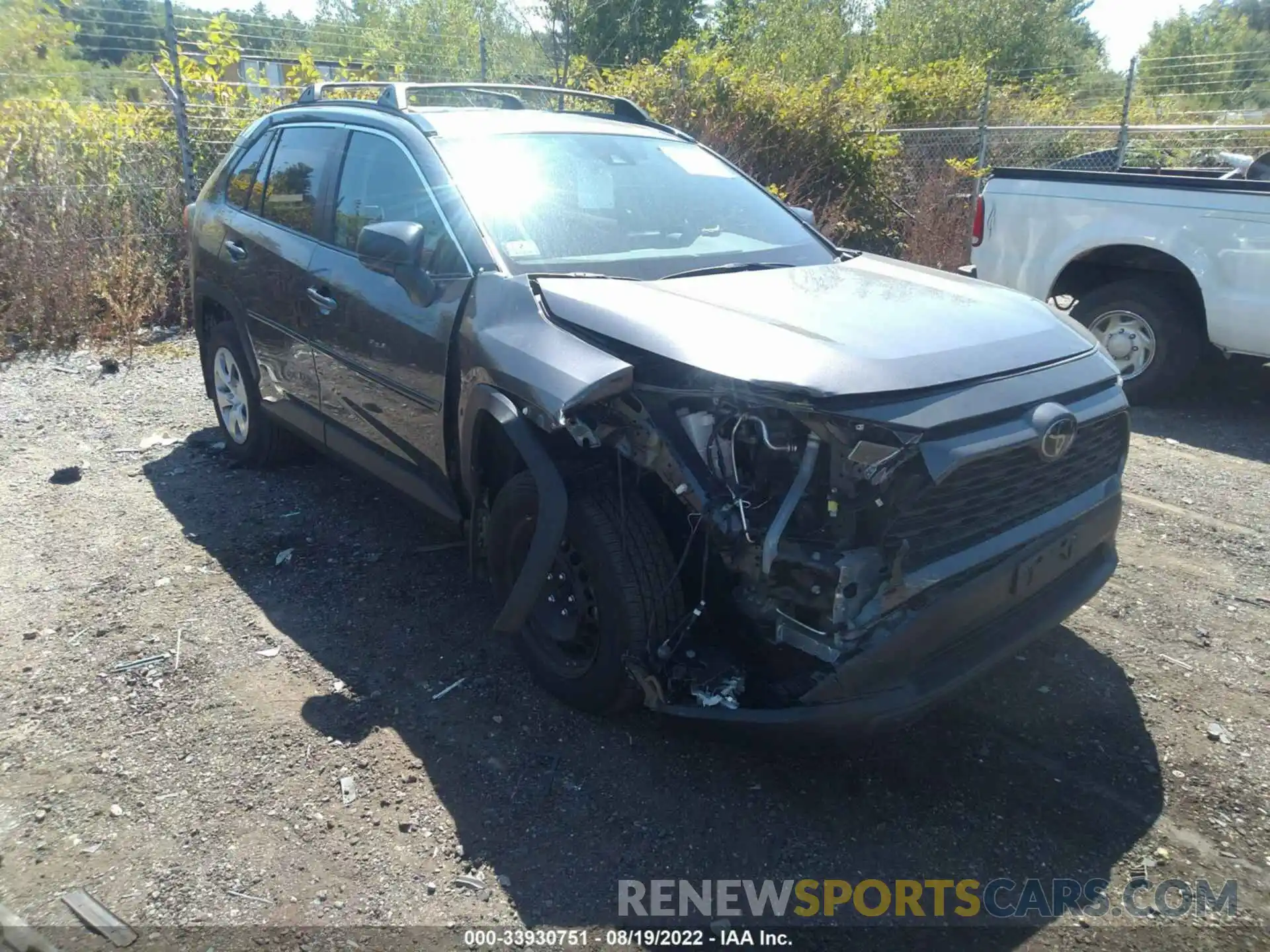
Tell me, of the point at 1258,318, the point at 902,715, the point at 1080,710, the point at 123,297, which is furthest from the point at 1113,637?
the point at 123,297

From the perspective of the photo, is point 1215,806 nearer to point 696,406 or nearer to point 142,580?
point 696,406

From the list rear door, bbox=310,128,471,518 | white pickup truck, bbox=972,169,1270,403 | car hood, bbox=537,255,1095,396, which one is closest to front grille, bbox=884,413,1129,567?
car hood, bbox=537,255,1095,396

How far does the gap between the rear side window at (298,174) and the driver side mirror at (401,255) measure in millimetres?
1146

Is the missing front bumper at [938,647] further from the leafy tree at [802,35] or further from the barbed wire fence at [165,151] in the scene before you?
the leafy tree at [802,35]

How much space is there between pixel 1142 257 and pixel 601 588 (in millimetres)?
5493

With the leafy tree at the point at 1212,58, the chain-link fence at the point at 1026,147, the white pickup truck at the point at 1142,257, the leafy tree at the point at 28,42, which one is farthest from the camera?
the leafy tree at the point at 1212,58

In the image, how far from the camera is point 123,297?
8.67m

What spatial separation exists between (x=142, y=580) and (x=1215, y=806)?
170 inches

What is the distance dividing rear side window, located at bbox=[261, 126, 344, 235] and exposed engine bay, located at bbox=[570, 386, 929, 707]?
7.84 feet

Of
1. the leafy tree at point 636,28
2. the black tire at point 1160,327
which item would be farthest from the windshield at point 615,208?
the leafy tree at point 636,28

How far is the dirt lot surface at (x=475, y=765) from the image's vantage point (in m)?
2.68

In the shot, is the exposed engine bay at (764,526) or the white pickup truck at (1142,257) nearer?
the exposed engine bay at (764,526)

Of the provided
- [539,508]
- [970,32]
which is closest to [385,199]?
[539,508]

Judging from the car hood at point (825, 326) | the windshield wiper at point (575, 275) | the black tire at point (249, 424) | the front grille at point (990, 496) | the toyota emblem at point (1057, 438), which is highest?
the windshield wiper at point (575, 275)
